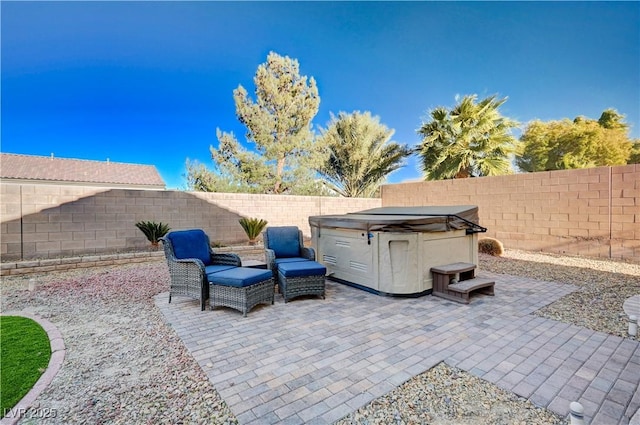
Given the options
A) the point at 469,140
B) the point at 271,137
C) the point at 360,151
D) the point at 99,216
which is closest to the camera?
the point at 99,216

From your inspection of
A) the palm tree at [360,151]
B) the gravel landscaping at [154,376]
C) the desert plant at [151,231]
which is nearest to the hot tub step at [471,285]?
the gravel landscaping at [154,376]

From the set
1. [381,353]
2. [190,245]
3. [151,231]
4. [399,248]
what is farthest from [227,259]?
[151,231]

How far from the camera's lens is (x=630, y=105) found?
14117mm

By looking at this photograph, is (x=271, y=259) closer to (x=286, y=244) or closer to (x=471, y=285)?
(x=286, y=244)

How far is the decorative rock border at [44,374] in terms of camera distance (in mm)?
1761

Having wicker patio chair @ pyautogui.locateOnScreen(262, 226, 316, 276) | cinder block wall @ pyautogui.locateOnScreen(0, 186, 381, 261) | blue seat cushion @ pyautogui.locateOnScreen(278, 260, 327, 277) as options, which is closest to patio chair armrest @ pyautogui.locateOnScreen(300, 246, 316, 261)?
wicker patio chair @ pyautogui.locateOnScreen(262, 226, 316, 276)

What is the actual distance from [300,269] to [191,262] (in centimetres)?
145

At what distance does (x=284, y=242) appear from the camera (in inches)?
187

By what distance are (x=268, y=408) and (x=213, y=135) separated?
529 inches

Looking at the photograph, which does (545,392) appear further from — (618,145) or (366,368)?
(618,145)

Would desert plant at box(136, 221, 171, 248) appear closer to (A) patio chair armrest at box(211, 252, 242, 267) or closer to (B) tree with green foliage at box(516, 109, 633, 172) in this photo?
(A) patio chair armrest at box(211, 252, 242, 267)

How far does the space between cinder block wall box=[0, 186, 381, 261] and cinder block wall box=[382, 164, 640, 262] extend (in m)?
7.26

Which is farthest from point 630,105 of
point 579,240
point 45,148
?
point 45,148

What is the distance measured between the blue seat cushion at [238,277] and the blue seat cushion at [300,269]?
25 centimetres
